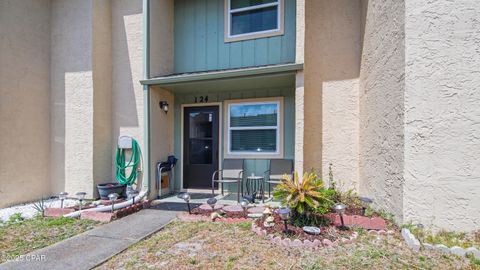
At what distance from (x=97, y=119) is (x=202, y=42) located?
3036 millimetres

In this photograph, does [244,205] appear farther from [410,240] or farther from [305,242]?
[410,240]

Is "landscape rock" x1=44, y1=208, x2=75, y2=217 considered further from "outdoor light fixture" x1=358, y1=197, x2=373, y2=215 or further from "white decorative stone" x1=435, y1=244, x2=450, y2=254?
"white decorative stone" x1=435, y1=244, x2=450, y2=254

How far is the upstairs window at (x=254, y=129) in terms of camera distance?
17.9ft

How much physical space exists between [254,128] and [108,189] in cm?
348

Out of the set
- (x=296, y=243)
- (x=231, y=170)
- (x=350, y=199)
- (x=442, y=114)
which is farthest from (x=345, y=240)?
(x=231, y=170)

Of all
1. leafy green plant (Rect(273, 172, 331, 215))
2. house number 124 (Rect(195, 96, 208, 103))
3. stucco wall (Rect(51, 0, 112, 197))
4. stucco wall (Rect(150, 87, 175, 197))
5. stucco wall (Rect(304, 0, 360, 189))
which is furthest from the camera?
house number 124 (Rect(195, 96, 208, 103))

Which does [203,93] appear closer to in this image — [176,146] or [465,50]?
[176,146]

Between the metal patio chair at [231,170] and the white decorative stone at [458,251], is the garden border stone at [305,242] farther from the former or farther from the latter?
the metal patio chair at [231,170]

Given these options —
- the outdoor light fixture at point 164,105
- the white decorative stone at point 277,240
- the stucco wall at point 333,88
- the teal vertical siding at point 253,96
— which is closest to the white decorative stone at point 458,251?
the white decorative stone at point 277,240

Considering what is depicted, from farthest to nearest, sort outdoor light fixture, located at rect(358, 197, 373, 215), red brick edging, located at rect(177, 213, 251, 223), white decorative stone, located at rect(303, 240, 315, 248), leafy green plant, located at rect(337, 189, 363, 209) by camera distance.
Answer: leafy green plant, located at rect(337, 189, 363, 209) → red brick edging, located at rect(177, 213, 251, 223) → outdoor light fixture, located at rect(358, 197, 373, 215) → white decorative stone, located at rect(303, 240, 315, 248)

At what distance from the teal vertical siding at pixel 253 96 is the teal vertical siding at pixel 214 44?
60 centimetres

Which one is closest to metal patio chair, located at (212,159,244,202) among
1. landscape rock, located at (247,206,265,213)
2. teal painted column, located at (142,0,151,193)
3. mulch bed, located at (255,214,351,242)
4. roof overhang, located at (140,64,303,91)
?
landscape rock, located at (247,206,265,213)

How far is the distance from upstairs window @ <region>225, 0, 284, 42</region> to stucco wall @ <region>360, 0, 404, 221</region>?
5.77ft

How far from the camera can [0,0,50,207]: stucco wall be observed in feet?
16.5
